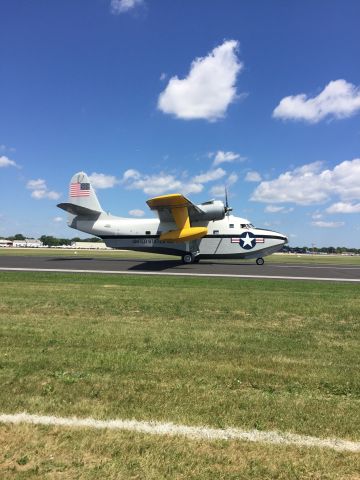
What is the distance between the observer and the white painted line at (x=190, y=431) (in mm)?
3518

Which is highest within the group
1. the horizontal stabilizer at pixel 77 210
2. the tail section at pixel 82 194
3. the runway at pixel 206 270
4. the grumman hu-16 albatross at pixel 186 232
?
the tail section at pixel 82 194

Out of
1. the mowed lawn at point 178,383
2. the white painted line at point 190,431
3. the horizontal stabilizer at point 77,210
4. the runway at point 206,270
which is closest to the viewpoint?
the mowed lawn at point 178,383

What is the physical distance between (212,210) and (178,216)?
9.05ft

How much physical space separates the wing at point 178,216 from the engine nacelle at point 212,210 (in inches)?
16.1

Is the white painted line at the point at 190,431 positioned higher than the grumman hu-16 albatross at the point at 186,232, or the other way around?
the grumman hu-16 albatross at the point at 186,232

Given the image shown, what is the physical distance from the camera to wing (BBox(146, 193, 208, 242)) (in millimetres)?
28438

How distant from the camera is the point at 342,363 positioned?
585 cm

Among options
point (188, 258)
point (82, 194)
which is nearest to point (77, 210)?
point (82, 194)

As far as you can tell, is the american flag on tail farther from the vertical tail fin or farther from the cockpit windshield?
the cockpit windshield

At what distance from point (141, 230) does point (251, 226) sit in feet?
30.0

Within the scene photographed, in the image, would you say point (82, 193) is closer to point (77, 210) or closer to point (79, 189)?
point (79, 189)

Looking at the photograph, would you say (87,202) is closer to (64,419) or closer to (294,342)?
(294,342)

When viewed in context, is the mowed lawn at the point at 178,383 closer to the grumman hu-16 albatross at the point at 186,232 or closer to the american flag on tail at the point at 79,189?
the grumman hu-16 albatross at the point at 186,232

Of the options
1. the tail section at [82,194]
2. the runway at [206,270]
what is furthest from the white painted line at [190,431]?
the tail section at [82,194]
